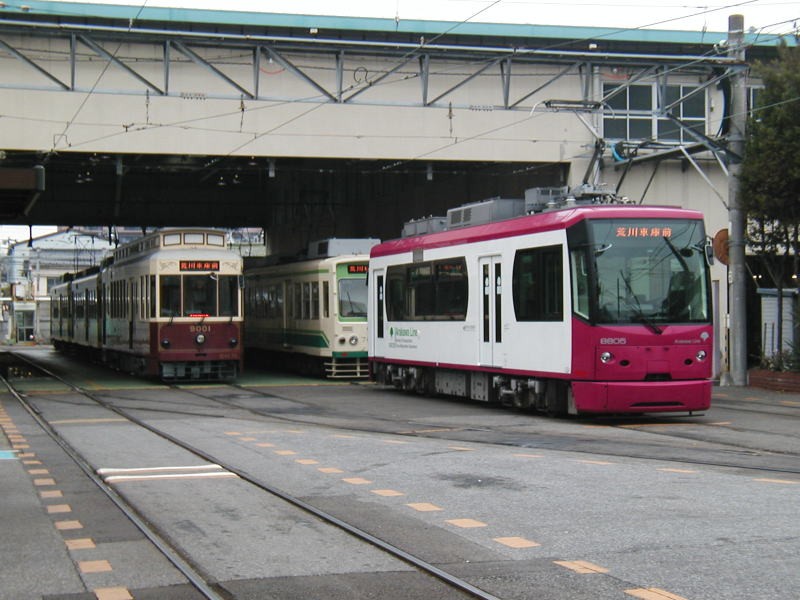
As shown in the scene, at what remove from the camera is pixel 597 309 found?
16734 mm

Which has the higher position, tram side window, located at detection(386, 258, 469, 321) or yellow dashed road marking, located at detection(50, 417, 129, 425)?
tram side window, located at detection(386, 258, 469, 321)

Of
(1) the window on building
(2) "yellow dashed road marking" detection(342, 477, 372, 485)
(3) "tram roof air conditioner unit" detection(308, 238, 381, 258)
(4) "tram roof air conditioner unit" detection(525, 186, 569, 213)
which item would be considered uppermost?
(1) the window on building

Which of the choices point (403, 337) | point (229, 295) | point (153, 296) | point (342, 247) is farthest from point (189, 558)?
point (342, 247)

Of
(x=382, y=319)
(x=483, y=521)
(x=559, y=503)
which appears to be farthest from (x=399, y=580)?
(x=382, y=319)

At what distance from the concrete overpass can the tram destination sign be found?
8.12ft

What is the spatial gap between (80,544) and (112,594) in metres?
1.59

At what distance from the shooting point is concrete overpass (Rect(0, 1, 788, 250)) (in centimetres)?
2597

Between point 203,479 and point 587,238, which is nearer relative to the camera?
point 203,479

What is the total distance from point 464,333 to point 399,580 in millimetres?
13290

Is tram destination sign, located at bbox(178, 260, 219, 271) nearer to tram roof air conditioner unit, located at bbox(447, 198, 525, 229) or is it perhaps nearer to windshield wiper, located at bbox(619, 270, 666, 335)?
tram roof air conditioner unit, located at bbox(447, 198, 525, 229)

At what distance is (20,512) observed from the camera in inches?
387

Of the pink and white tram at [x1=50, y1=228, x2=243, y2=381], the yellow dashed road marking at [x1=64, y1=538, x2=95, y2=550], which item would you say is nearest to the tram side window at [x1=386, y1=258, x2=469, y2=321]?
the pink and white tram at [x1=50, y1=228, x2=243, y2=381]

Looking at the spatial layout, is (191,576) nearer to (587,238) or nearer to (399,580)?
(399,580)

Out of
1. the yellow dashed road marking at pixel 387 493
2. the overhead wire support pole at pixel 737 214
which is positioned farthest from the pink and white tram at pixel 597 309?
the overhead wire support pole at pixel 737 214
